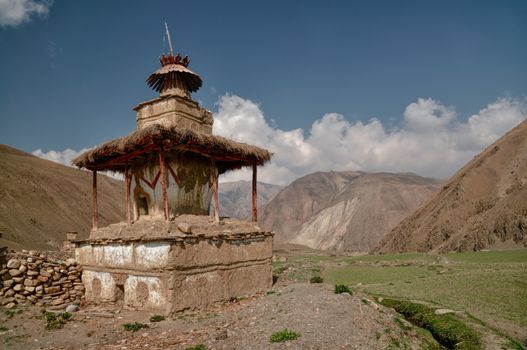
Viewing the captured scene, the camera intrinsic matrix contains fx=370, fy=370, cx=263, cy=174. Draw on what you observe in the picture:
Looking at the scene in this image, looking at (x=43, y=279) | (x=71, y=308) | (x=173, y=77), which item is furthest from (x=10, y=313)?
(x=173, y=77)

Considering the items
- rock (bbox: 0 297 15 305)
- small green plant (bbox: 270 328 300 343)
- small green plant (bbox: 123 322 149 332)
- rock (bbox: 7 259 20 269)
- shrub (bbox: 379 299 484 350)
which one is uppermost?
rock (bbox: 7 259 20 269)

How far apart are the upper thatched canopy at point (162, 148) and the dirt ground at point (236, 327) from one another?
5801mm

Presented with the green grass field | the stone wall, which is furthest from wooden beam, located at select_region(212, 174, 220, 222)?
the green grass field

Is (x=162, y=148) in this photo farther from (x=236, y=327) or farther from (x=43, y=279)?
(x=43, y=279)

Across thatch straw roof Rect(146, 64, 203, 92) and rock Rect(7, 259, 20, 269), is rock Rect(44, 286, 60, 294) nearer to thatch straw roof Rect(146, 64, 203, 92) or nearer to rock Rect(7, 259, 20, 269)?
rock Rect(7, 259, 20, 269)

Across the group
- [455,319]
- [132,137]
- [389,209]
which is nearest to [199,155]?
[132,137]

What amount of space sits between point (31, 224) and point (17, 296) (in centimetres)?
2807

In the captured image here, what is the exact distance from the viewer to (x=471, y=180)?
5397 cm

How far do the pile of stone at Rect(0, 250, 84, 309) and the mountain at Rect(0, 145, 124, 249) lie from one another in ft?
45.4

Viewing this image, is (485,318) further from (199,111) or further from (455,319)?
(199,111)

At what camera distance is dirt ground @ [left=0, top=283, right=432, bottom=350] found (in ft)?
30.0

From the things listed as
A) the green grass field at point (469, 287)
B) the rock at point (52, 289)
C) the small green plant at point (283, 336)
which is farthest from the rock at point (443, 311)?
the rock at point (52, 289)

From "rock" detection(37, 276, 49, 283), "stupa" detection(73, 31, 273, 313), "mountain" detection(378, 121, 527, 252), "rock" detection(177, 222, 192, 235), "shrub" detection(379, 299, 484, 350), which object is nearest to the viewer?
"shrub" detection(379, 299, 484, 350)

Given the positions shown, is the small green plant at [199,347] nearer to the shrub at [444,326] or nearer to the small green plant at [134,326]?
the small green plant at [134,326]
